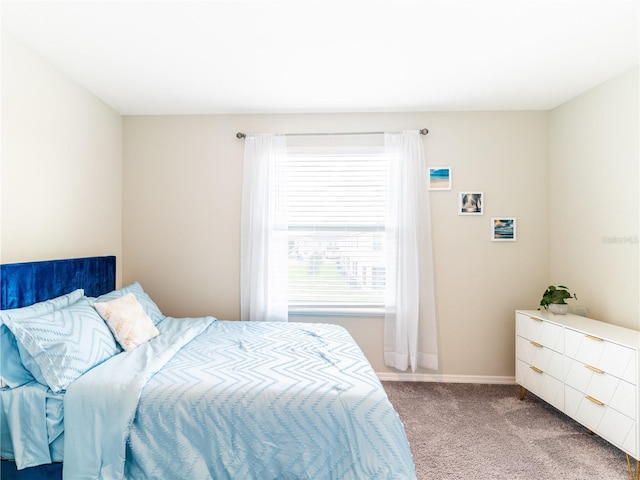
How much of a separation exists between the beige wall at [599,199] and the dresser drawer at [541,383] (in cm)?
64

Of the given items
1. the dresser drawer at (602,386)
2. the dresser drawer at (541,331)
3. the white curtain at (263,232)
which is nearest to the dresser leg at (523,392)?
the dresser drawer at (541,331)

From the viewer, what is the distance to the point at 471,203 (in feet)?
11.0

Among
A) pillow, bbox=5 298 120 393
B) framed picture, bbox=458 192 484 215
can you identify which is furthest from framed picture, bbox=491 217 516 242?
pillow, bbox=5 298 120 393

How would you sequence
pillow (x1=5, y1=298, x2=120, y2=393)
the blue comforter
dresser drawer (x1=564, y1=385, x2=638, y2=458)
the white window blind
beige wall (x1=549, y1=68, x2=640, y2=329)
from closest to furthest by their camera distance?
the blue comforter
pillow (x1=5, y1=298, x2=120, y2=393)
dresser drawer (x1=564, y1=385, x2=638, y2=458)
beige wall (x1=549, y1=68, x2=640, y2=329)
the white window blind

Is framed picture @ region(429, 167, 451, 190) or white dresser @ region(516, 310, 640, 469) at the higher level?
framed picture @ region(429, 167, 451, 190)

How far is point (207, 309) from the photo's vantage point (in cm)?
347

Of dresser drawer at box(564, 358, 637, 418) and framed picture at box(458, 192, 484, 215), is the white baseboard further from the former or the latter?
framed picture at box(458, 192, 484, 215)

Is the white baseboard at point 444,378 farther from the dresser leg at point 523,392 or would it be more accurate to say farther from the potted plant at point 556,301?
the potted plant at point 556,301

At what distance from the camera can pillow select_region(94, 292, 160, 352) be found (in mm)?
2221

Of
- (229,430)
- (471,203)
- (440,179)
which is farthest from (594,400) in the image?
(229,430)

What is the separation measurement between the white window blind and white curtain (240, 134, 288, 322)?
5.3 inches

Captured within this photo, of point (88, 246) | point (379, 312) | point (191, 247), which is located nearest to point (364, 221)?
point (379, 312)

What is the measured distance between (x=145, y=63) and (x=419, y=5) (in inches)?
72.1

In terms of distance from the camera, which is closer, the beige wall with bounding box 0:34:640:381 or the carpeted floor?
the carpeted floor
